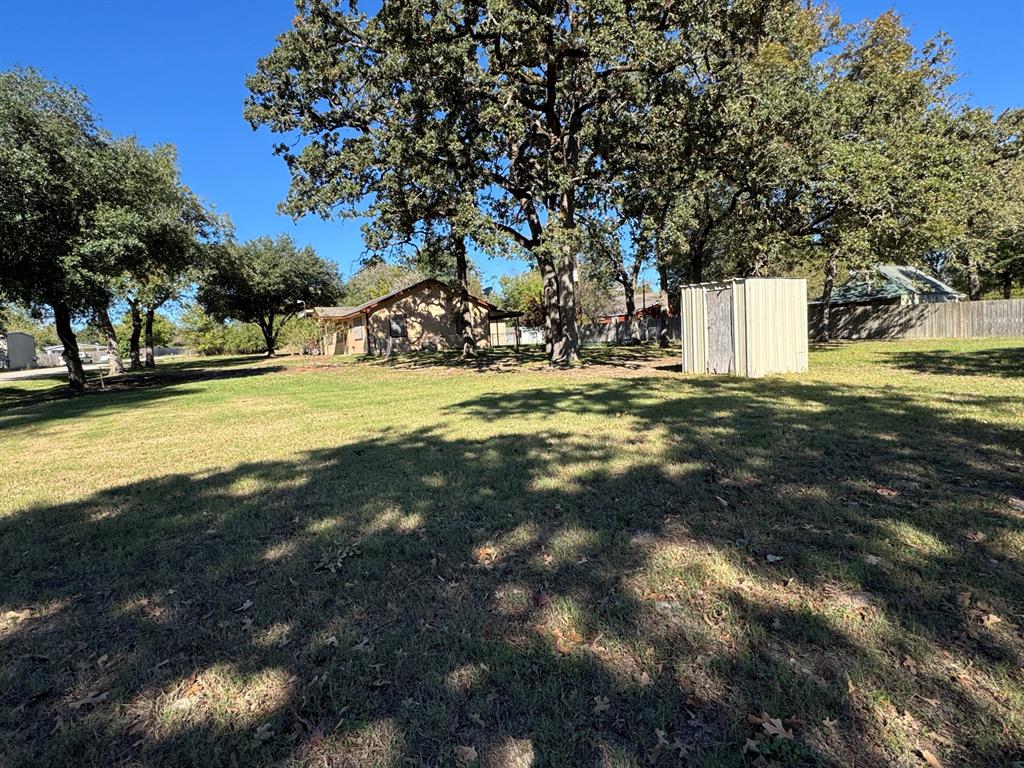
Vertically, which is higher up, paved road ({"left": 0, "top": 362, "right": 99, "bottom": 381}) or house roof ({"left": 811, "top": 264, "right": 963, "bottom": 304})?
house roof ({"left": 811, "top": 264, "right": 963, "bottom": 304})

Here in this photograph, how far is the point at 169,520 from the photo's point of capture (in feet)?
13.6

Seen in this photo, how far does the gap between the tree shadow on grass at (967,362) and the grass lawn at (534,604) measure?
5.66 meters

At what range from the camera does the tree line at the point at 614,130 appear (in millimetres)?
13344

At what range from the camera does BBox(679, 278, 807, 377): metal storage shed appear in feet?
37.7

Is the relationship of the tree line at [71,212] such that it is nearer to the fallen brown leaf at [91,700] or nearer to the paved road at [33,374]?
the fallen brown leaf at [91,700]

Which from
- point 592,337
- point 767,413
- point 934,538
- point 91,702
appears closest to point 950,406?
point 767,413

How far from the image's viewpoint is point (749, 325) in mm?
11430

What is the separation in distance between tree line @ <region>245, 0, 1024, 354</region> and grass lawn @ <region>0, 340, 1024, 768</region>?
34.3 feet

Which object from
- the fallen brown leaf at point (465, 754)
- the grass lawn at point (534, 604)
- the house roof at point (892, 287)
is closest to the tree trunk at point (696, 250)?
the house roof at point (892, 287)

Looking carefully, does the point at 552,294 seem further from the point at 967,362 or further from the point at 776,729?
the point at 776,729

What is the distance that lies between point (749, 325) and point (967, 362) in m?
5.77

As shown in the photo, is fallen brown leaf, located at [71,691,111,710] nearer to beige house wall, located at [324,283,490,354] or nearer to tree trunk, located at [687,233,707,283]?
tree trunk, located at [687,233,707,283]

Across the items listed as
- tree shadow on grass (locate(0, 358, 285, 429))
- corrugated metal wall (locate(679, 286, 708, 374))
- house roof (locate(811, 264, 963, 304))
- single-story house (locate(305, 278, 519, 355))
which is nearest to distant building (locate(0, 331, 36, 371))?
single-story house (locate(305, 278, 519, 355))

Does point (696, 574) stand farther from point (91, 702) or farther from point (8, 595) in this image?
point (8, 595)
